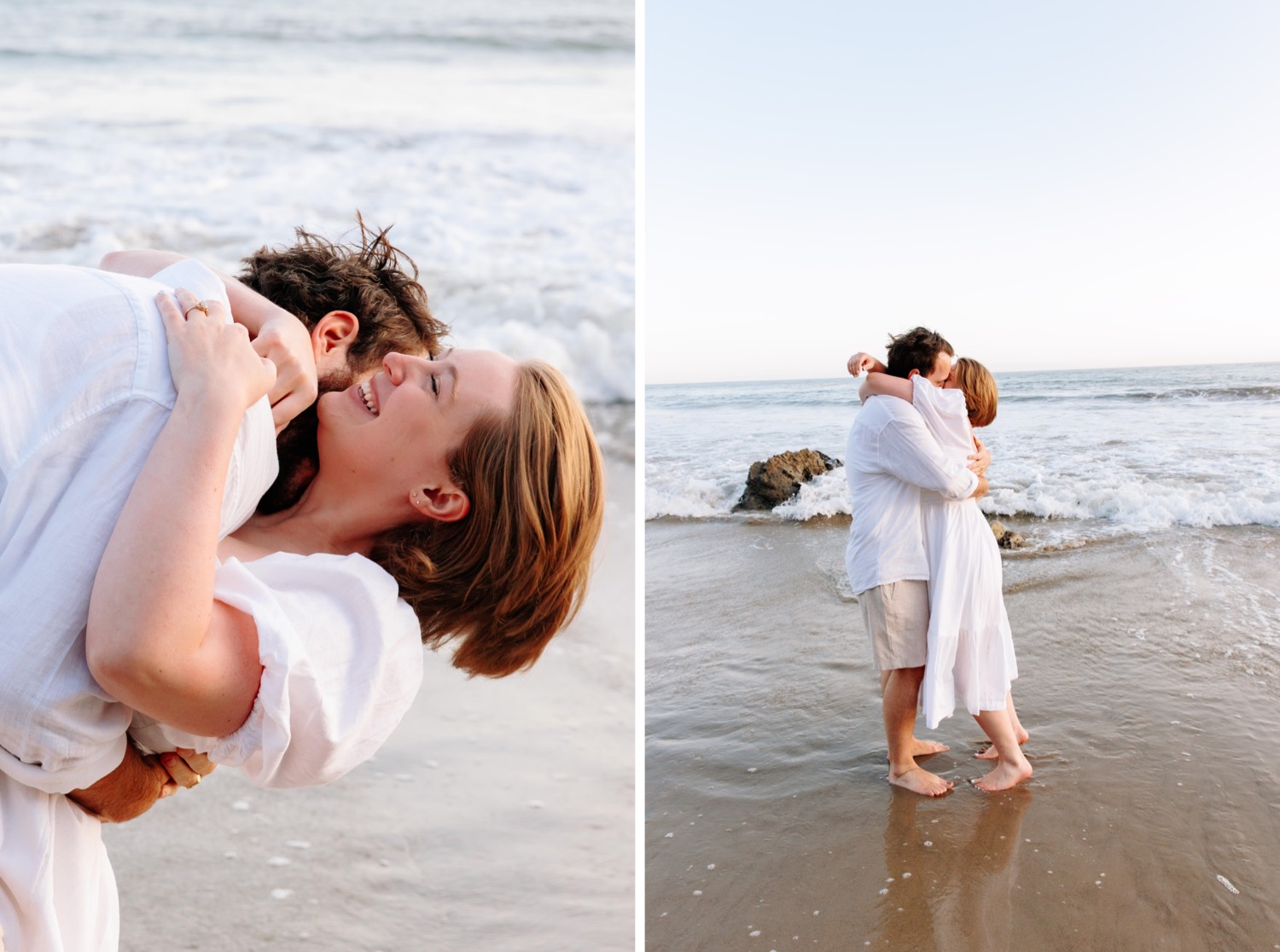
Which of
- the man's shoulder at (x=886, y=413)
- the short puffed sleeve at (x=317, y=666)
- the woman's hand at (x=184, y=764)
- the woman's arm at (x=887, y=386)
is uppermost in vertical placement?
the woman's arm at (x=887, y=386)

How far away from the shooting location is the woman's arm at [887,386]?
8.98ft

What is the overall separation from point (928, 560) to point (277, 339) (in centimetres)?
208

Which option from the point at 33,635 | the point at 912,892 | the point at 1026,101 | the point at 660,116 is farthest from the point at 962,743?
the point at 660,116

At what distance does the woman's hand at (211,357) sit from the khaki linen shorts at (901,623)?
2.06 metres

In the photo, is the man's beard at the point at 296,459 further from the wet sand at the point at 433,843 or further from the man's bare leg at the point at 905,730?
the man's bare leg at the point at 905,730

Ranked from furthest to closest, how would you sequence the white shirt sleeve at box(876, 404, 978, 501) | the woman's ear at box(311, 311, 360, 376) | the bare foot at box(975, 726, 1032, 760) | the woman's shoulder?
the bare foot at box(975, 726, 1032, 760)
the white shirt sleeve at box(876, 404, 978, 501)
the woman's ear at box(311, 311, 360, 376)
the woman's shoulder

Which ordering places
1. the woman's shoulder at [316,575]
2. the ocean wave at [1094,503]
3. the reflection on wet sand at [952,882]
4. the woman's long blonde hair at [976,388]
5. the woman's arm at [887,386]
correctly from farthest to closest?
the ocean wave at [1094,503], the woman's long blonde hair at [976,388], the woman's arm at [887,386], the reflection on wet sand at [952,882], the woman's shoulder at [316,575]

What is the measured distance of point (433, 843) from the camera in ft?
9.21

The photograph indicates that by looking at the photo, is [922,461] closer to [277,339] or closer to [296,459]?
[296,459]

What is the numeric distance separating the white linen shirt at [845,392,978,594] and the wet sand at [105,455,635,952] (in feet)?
3.58

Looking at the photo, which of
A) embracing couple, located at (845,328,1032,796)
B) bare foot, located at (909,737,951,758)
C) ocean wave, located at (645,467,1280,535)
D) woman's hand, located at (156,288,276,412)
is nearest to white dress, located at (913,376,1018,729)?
embracing couple, located at (845,328,1032,796)

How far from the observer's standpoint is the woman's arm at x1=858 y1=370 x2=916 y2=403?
2.74 metres

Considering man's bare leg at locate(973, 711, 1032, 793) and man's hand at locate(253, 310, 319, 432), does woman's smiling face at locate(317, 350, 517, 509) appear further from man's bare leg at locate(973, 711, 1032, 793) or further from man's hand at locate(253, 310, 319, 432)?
man's bare leg at locate(973, 711, 1032, 793)


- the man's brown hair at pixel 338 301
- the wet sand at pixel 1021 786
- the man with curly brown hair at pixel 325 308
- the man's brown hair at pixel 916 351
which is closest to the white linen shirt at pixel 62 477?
the man with curly brown hair at pixel 325 308
